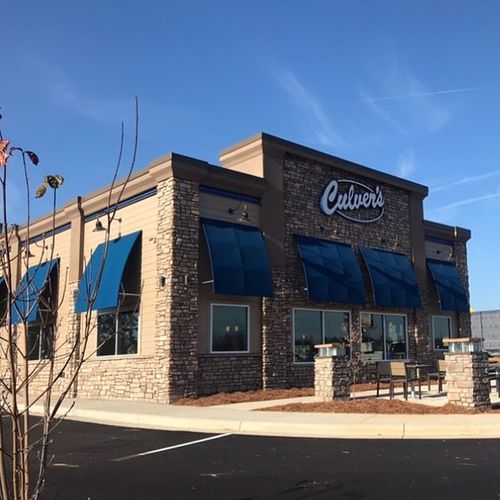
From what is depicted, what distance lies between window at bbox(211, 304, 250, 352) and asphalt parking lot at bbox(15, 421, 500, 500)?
23.5 ft

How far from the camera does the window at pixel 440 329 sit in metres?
26.6

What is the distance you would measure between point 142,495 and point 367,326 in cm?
1721

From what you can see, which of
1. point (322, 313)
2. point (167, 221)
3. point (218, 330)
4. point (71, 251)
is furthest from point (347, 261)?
point (71, 251)

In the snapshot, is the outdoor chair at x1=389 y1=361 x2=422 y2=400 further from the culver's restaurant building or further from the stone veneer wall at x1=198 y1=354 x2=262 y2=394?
the stone veneer wall at x1=198 y1=354 x2=262 y2=394

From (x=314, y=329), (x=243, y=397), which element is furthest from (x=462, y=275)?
(x=243, y=397)

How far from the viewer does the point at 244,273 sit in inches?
742

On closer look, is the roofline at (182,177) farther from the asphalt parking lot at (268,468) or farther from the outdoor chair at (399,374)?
the asphalt parking lot at (268,468)

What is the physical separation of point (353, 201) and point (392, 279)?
11.2ft

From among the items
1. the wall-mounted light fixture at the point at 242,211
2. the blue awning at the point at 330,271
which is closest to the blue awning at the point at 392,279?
the blue awning at the point at 330,271

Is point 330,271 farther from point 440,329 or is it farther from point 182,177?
point 440,329

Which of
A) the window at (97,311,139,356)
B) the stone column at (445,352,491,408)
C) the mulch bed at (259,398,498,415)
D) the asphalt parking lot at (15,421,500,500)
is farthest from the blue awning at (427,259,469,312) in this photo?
the asphalt parking lot at (15,421,500,500)

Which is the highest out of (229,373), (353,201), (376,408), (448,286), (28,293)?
(353,201)

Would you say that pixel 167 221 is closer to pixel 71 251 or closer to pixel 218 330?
pixel 218 330

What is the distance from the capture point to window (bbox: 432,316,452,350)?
2661 centimetres
